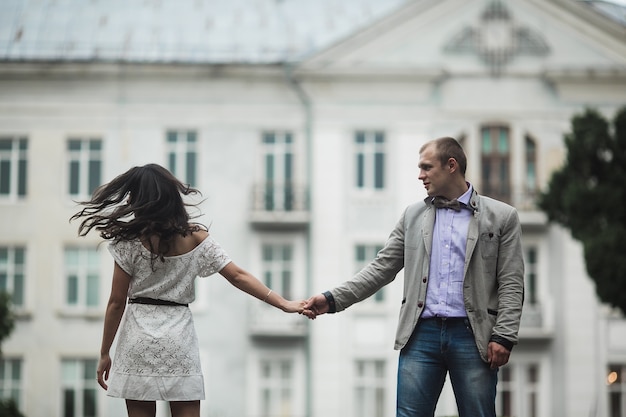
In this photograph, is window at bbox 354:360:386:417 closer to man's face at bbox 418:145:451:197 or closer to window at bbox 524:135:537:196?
window at bbox 524:135:537:196

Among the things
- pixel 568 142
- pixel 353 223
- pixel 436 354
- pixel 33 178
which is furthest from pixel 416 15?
pixel 436 354

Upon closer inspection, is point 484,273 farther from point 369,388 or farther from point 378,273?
point 369,388

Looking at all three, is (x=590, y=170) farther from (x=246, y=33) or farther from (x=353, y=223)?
(x=246, y=33)

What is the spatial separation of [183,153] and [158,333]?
25.5 metres

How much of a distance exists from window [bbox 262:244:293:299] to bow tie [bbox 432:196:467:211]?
2445 centimetres

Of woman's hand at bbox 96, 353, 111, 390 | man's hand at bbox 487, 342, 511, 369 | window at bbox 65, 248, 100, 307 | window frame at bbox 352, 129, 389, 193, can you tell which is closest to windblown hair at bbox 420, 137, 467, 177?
man's hand at bbox 487, 342, 511, 369

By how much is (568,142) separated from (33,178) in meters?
15.0

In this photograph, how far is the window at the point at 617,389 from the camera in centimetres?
3161

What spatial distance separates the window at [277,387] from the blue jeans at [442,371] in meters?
24.5

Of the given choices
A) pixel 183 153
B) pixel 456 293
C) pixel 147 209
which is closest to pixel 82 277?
pixel 183 153

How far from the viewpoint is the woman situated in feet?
22.2

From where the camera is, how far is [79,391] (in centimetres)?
3108

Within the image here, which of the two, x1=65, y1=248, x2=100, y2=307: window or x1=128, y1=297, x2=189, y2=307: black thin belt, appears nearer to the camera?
x1=128, y1=297, x2=189, y2=307: black thin belt

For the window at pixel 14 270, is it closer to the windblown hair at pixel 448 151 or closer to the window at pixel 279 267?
the window at pixel 279 267
